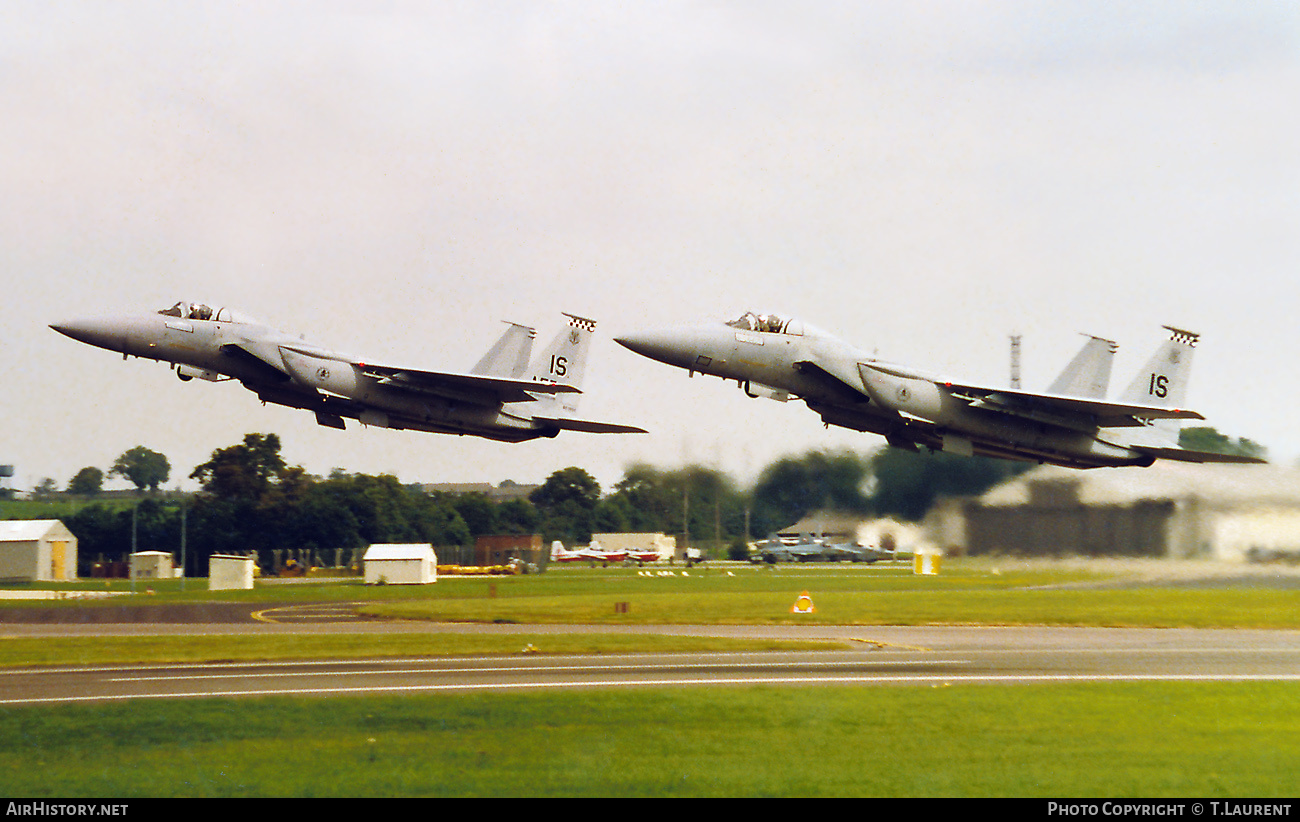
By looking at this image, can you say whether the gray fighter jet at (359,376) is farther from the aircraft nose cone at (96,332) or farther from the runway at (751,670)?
the runway at (751,670)

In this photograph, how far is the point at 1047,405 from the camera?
33.1 m

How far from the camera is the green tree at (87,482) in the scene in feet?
192

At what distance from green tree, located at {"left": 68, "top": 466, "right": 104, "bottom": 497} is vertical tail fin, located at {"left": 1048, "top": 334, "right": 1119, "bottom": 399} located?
149 feet

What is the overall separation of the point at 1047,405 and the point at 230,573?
38.5m

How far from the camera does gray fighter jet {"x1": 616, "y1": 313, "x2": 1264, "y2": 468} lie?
103 feet

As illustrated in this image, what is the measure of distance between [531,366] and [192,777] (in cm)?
2731

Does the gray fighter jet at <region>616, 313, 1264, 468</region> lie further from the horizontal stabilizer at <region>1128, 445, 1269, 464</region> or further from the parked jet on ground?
the parked jet on ground

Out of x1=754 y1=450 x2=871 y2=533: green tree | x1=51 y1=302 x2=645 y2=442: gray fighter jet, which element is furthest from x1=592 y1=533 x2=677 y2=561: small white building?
x1=51 y1=302 x2=645 y2=442: gray fighter jet

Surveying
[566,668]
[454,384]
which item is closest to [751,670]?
[566,668]

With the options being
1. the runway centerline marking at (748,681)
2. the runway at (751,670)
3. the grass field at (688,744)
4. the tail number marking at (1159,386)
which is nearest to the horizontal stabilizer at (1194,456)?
the tail number marking at (1159,386)

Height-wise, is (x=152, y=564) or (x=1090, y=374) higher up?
(x=1090, y=374)

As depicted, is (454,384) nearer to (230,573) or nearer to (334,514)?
(230,573)

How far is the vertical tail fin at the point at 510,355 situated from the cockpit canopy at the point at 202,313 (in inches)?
284

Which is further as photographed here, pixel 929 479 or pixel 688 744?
pixel 929 479
